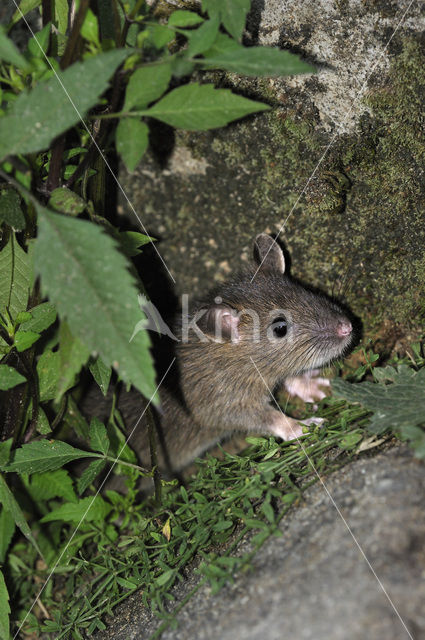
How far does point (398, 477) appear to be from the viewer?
7.36ft

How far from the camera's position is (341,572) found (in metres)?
2.01

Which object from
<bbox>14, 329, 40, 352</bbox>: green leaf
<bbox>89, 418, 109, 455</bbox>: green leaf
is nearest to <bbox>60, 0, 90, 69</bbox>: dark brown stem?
<bbox>14, 329, 40, 352</bbox>: green leaf

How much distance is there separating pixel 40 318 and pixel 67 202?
28.8 inches

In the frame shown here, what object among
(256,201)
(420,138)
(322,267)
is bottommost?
(322,267)

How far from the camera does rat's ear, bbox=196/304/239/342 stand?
12.1ft

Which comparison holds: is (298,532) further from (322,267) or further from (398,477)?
(322,267)

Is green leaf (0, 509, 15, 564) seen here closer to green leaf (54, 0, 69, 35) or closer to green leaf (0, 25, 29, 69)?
green leaf (0, 25, 29, 69)

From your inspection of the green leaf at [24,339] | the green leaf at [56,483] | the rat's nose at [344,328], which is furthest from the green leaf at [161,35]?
the green leaf at [56,483]

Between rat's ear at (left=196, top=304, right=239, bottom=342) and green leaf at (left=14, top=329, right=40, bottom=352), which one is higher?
green leaf at (left=14, top=329, right=40, bottom=352)

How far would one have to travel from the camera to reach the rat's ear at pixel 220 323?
3.69 meters

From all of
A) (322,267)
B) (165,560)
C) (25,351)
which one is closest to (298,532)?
(165,560)

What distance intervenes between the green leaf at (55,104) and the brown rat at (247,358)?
197cm

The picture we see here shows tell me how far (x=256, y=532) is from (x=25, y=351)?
1515mm

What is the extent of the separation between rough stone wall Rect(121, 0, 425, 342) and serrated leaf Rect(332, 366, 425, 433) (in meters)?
1.11
